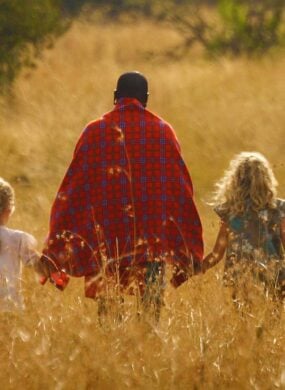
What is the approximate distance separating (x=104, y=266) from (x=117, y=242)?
637 mm

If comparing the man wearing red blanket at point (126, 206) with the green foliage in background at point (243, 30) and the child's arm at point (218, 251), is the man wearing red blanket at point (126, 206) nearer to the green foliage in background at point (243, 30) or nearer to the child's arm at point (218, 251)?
the child's arm at point (218, 251)

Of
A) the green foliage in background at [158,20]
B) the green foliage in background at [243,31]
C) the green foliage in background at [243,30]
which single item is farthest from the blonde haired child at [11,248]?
the green foliage in background at [243,31]

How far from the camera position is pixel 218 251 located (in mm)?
6977

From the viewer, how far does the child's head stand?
680 centimetres

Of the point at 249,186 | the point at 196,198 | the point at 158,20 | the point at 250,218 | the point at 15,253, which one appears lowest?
the point at 196,198

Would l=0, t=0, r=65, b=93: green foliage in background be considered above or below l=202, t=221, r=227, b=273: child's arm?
above

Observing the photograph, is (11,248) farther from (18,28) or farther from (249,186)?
(18,28)

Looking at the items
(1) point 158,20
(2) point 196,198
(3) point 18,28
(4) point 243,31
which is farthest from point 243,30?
(2) point 196,198

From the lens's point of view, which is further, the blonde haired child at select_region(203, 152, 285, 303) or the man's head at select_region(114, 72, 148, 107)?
the man's head at select_region(114, 72, 148, 107)

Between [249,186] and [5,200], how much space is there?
47.8 inches

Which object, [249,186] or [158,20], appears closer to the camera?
[249,186]

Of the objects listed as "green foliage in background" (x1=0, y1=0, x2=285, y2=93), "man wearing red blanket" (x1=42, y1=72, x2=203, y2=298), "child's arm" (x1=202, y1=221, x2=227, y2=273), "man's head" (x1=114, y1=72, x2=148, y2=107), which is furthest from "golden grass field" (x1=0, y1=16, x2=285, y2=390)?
"man's head" (x1=114, y1=72, x2=148, y2=107)

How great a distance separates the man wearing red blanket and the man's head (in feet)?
0.22

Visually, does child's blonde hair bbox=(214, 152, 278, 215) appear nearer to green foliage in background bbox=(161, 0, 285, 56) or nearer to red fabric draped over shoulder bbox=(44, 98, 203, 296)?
red fabric draped over shoulder bbox=(44, 98, 203, 296)
